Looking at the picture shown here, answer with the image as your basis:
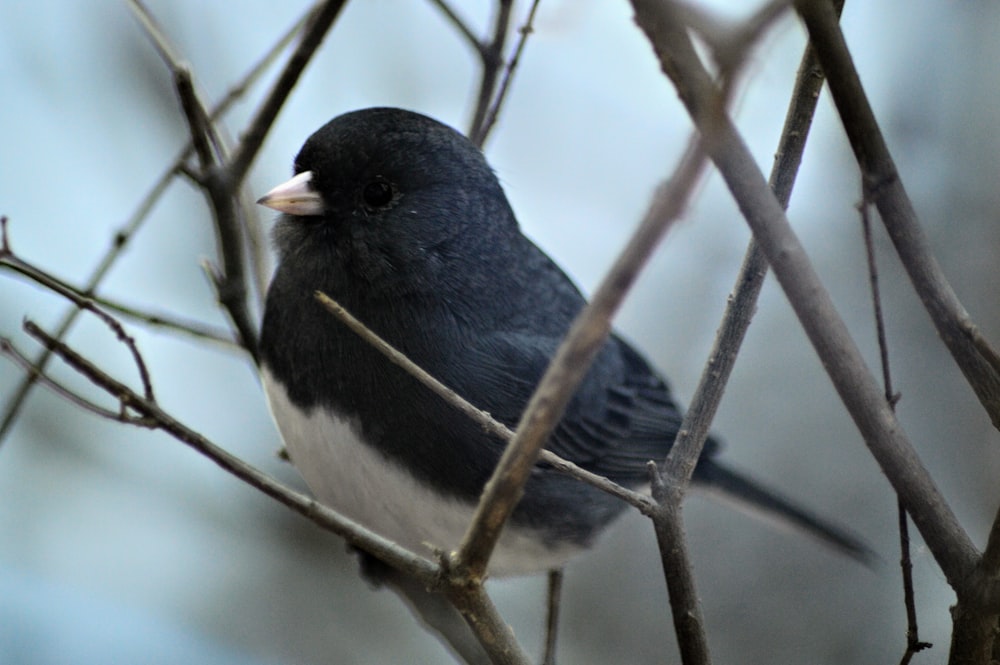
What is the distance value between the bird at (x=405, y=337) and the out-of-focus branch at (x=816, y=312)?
64 centimetres

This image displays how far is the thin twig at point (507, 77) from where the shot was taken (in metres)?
1.50

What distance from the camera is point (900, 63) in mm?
2543

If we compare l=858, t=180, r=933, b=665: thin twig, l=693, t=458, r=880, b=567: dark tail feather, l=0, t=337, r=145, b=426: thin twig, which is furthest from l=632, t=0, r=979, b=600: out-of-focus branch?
l=693, t=458, r=880, b=567: dark tail feather

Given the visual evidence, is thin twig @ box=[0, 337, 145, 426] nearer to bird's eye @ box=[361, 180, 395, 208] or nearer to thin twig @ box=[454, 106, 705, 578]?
thin twig @ box=[454, 106, 705, 578]

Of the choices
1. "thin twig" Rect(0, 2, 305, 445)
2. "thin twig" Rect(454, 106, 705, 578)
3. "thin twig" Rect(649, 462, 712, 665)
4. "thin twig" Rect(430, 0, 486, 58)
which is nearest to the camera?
"thin twig" Rect(454, 106, 705, 578)

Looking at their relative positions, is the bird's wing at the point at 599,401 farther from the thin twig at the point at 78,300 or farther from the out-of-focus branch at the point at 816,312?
the out-of-focus branch at the point at 816,312

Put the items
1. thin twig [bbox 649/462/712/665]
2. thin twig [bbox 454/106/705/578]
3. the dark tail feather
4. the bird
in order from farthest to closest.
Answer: the dark tail feather
the bird
thin twig [bbox 649/462/712/665]
thin twig [bbox 454/106/705/578]

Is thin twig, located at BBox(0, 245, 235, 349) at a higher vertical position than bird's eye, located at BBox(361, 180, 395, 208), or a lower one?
lower

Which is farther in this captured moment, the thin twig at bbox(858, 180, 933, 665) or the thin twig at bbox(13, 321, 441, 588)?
the thin twig at bbox(858, 180, 933, 665)

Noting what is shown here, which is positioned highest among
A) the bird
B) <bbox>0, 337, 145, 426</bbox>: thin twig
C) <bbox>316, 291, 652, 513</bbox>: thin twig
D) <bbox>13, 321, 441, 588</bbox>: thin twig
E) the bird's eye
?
the bird's eye

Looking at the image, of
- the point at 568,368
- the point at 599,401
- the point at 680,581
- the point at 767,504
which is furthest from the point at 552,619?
the point at 568,368

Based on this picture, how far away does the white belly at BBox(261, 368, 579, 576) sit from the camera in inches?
59.1

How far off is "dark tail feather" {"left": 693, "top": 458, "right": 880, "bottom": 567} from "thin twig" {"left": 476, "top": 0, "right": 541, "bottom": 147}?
0.78 metres

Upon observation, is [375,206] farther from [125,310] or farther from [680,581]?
[680,581]
